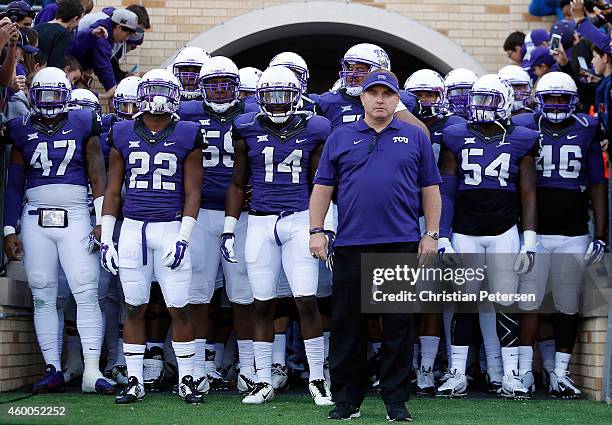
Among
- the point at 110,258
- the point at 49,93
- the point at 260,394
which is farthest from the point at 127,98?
the point at 260,394

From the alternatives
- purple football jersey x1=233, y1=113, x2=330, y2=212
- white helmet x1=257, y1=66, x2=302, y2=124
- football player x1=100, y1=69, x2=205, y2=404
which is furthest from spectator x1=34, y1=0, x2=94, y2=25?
purple football jersey x1=233, y1=113, x2=330, y2=212

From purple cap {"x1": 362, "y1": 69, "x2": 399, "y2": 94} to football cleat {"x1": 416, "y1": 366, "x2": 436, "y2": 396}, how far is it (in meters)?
2.30

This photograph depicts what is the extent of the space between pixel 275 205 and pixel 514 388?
1936mm

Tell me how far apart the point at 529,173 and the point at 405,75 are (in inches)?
305

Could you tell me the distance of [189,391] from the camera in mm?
7227

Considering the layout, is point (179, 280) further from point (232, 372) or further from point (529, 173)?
point (529, 173)

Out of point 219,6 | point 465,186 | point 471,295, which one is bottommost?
point 471,295

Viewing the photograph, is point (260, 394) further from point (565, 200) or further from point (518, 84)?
point (518, 84)

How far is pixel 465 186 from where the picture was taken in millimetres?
8016

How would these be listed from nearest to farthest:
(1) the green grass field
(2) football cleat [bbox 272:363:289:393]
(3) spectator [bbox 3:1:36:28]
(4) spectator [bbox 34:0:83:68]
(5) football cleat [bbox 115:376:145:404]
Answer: (1) the green grass field < (5) football cleat [bbox 115:376:145:404] < (2) football cleat [bbox 272:363:289:393] < (3) spectator [bbox 3:1:36:28] < (4) spectator [bbox 34:0:83:68]

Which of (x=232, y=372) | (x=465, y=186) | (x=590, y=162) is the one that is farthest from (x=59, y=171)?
(x=590, y=162)

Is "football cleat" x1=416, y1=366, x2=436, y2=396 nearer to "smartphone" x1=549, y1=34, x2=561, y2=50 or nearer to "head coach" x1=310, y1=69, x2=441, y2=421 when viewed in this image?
"head coach" x1=310, y1=69, x2=441, y2=421

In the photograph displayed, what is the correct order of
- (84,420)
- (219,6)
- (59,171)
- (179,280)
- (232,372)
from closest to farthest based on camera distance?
(84,420) < (179,280) < (59,171) < (232,372) < (219,6)

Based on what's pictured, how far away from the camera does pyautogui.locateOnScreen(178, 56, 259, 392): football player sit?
782cm
